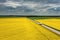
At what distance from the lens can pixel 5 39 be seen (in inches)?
547

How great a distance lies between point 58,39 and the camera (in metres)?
14.6

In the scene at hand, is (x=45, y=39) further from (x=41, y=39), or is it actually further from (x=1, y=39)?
(x=1, y=39)

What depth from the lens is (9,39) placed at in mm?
13977

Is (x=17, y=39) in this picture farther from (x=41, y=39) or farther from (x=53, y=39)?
(x=53, y=39)

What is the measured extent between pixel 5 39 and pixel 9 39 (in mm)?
302

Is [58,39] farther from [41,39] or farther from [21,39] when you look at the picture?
[21,39]

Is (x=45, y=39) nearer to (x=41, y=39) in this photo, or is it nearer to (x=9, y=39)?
(x=41, y=39)

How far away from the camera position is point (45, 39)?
14.3 m

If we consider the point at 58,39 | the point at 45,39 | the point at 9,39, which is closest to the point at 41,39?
the point at 45,39

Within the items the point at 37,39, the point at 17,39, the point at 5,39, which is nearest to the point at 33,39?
the point at 37,39

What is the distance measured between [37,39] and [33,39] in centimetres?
32

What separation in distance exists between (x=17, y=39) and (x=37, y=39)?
1.54 meters

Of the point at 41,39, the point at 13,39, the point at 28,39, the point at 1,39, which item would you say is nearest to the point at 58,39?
the point at 41,39

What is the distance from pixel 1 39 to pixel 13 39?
90cm
